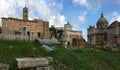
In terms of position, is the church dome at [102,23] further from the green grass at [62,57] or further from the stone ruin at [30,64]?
the stone ruin at [30,64]

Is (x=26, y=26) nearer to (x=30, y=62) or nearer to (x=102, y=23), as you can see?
(x=102, y=23)

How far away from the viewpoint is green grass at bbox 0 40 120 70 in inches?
270

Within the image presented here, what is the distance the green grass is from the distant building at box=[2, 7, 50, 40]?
31.5 meters

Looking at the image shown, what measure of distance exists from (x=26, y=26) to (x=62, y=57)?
119 feet

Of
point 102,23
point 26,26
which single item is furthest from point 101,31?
point 26,26

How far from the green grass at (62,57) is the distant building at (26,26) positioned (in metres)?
31.5

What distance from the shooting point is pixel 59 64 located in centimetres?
734

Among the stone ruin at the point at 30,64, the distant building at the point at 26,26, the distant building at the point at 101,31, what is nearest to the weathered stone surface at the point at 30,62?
the stone ruin at the point at 30,64

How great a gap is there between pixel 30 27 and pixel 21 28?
2364 mm

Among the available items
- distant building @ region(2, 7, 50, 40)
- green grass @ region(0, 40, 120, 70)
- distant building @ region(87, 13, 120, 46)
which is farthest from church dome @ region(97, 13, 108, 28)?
green grass @ region(0, 40, 120, 70)

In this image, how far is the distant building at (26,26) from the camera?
134 ft

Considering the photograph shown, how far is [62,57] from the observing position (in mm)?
7965

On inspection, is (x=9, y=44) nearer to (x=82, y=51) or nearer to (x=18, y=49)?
(x=18, y=49)

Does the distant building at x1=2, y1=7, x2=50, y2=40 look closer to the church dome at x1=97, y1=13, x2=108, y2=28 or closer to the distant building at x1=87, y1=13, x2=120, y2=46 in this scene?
the distant building at x1=87, y1=13, x2=120, y2=46
